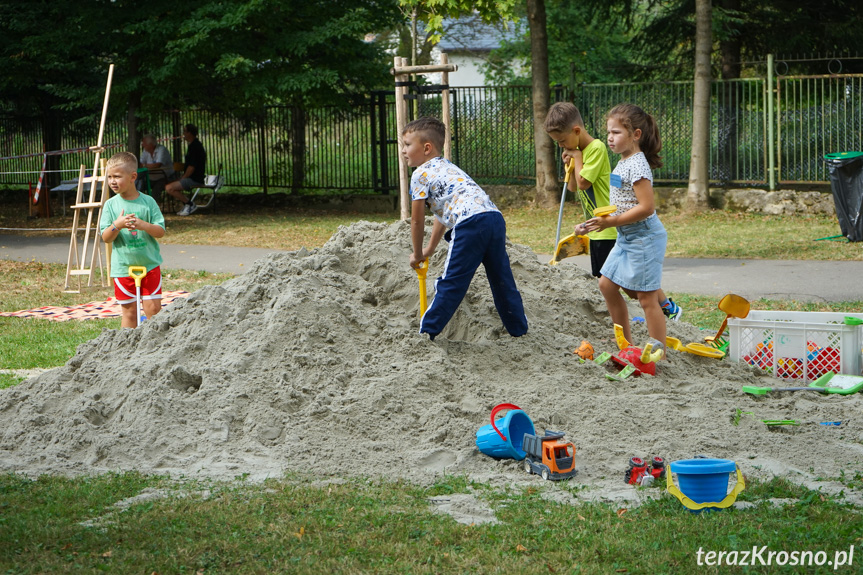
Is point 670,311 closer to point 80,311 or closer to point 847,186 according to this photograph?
point 80,311

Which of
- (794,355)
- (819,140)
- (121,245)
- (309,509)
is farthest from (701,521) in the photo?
(819,140)

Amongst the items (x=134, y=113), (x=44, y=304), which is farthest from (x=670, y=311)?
(x=134, y=113)

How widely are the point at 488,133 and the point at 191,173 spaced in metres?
6.25

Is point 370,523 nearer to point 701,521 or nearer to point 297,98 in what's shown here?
point 701,521

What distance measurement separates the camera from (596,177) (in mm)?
6039

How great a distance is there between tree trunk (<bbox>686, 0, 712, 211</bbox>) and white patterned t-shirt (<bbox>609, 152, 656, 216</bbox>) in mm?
10769

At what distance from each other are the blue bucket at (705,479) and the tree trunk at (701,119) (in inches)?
512

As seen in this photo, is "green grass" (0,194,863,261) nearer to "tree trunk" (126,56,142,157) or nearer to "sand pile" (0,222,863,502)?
"tree trunk" (126,56,142,157)

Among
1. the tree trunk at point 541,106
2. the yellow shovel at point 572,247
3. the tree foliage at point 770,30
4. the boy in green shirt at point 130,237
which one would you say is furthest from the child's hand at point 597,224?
→ the tree foliage at point 770,30

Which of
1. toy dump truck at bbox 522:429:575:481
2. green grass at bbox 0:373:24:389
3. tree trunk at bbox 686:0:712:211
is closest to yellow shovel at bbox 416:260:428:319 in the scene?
toy dump truck at bbox 522:429:575:481

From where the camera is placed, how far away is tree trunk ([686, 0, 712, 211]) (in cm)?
1524

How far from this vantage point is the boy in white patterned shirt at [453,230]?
5195mm

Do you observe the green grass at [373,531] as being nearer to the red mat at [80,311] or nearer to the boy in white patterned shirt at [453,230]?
the boy in white patterned shirt at [453,230]

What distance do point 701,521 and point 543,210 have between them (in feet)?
45.9
